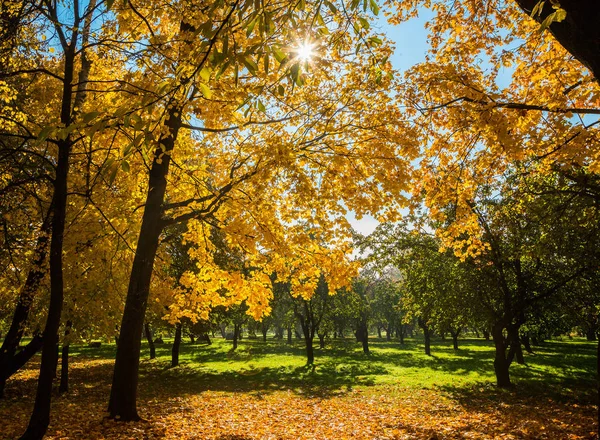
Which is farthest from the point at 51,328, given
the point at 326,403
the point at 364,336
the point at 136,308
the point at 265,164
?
the point at 364,336

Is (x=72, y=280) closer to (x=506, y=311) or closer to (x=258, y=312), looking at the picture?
(x=258, y=312)

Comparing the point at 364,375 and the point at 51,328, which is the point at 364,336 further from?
the point at 51,328

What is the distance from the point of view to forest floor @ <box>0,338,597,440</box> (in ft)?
27.4

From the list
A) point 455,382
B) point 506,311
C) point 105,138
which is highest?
point 105,138

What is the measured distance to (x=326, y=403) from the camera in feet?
44.3

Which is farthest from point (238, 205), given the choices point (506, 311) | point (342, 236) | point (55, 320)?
point (506, 311)

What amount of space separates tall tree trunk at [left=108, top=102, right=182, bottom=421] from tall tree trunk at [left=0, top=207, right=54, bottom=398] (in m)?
1.77

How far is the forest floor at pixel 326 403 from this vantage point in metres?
8.36

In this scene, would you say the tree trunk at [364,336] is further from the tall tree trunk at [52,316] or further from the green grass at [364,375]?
the tall tree trunk at [52,316]

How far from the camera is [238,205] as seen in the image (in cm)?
843

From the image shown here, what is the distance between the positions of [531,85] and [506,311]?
38.5 feet

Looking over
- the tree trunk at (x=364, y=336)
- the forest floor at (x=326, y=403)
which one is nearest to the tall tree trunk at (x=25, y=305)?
the forest floor at (x=326, y=403)

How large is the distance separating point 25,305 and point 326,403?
9.96 meters

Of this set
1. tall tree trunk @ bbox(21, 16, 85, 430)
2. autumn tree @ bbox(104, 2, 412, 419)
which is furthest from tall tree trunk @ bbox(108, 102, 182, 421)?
tall tree trunk @ bbox(21, 16, 85, 430)
